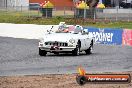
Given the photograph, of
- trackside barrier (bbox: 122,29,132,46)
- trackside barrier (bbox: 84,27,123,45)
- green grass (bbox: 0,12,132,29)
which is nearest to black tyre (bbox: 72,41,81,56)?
trackside barrier (bbox: 122,29,132,46)

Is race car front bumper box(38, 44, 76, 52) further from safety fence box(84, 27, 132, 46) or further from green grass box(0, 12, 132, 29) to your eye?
green grass box(0, 12, 132, 29)

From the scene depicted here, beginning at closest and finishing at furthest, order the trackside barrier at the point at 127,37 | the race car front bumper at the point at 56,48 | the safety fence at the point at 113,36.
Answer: the race car front bumper at the point at 56,48 → the trackside barrier at the point at 127,37 → the safety fence at the point at 113,36

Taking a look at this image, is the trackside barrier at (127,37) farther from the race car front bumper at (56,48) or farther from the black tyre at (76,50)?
the race car front bumper at (56,48)

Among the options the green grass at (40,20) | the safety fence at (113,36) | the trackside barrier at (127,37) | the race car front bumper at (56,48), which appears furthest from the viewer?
the green grass at (40,20)

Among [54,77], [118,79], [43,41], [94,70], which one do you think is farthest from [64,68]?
[118,79]

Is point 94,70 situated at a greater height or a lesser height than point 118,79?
lesser

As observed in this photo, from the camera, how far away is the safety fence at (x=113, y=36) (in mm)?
35031

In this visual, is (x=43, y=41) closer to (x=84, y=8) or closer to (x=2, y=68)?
(x=2, y=68)

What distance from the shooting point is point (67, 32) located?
25.1 meters

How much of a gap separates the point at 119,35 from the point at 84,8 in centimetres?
1969

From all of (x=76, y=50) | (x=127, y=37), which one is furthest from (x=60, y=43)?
(x=127, y=37)

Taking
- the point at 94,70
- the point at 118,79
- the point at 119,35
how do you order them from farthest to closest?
the point at 119,35 → the point at 94,70 → the point at 118,79

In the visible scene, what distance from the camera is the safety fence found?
35.0 metres

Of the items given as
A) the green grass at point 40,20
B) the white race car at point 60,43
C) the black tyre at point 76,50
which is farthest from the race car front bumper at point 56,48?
the green grass at point 40,20
